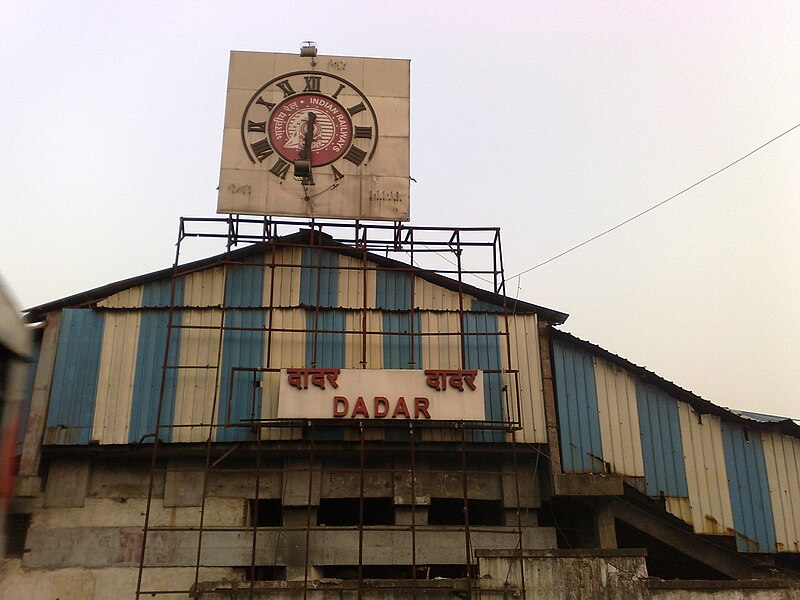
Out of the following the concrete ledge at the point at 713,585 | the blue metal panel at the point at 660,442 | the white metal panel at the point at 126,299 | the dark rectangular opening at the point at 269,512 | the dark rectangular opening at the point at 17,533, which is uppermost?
the white metal panel at the point at 126,299

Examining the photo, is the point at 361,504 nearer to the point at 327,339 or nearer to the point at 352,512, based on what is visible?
the point at 352,512

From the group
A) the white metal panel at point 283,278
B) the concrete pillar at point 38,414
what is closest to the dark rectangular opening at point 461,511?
the white metal panel at point 283,278

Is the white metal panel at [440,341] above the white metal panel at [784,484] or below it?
above

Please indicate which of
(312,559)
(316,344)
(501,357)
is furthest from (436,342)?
(312,559)

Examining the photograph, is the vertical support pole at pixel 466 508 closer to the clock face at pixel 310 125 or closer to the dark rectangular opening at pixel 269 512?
the dark rectangular opening at pixel 269 512

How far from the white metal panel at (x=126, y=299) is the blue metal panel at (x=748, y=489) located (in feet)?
48.9

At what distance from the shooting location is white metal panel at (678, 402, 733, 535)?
1911 centimetres

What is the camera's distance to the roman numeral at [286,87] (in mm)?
21234

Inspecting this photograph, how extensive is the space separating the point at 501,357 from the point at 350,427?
4190 mm

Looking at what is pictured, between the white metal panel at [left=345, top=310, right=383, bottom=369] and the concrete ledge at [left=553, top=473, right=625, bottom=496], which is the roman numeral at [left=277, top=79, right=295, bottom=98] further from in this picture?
the concrete ledge at [left=553, top=473, right=625, bottom=496]

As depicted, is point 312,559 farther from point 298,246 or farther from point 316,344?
point 298,246

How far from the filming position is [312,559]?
59.5 ft

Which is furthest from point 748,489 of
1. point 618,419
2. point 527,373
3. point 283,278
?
point 283,278

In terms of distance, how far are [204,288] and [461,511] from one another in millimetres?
8826
